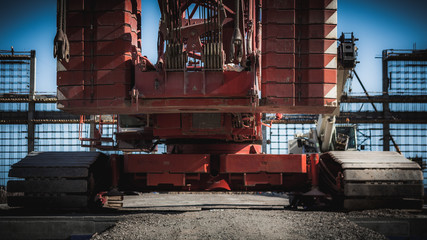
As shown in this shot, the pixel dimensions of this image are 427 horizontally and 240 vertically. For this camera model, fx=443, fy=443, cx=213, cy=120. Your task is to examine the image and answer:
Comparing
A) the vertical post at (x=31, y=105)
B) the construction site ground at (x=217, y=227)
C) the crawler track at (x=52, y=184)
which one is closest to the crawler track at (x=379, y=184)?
the construction site ground at (x=217, y=227)

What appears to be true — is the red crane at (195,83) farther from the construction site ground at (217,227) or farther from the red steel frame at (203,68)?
the construction site ground at (217,227)

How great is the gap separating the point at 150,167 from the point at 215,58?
2599 millimetres

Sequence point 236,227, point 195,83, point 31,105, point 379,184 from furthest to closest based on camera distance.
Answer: point 31,105, point 379,184, point 195,83, point 236,227

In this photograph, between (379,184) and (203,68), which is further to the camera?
(379,184)

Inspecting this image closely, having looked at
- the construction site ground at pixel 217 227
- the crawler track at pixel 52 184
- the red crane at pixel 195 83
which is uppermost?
the red crane at pixel 195 83

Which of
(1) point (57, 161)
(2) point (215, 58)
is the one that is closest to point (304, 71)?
(2) point (215, 58)

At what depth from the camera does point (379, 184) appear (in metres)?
8.03

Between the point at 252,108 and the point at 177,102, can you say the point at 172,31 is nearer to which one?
the point at 177,102

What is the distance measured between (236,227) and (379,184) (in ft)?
11.3

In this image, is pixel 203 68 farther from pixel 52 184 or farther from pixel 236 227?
pixel 52 184

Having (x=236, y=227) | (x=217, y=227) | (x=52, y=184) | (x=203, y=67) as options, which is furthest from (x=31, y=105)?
(x=236, y=227)

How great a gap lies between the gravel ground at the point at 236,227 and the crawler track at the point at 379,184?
4.10ft

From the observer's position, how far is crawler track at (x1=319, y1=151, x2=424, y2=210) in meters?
8.01

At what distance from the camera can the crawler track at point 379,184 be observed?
315 inches
